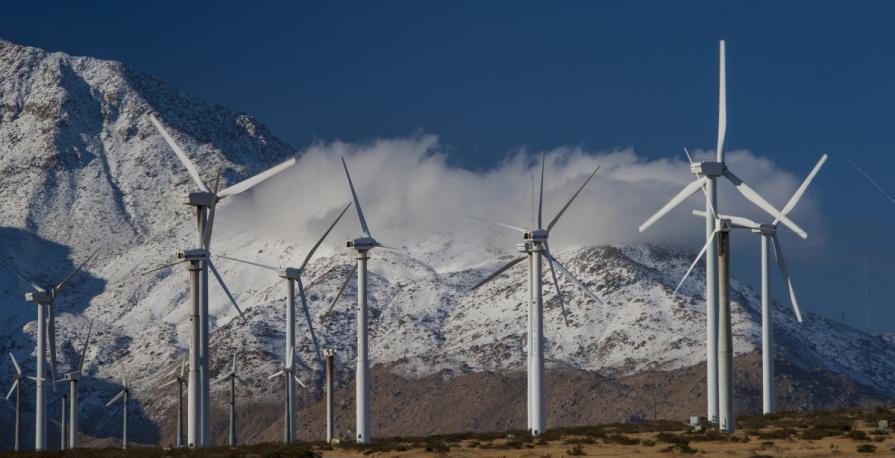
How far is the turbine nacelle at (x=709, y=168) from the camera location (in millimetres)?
133625

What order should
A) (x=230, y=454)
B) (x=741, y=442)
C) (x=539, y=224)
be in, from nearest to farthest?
(x=741, y=442) → (x=230, y=454) → (x=539, y=224)

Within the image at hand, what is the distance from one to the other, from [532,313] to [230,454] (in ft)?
103

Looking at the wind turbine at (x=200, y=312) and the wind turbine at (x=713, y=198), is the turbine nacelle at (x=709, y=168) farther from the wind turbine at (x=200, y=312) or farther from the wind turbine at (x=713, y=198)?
the wind turbine at (x=200, y=312)

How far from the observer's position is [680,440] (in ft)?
427

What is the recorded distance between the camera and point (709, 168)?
13362 centimetres

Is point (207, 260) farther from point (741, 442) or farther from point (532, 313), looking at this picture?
point (741, 442)

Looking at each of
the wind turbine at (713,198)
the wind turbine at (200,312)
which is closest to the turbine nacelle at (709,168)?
the wind turbine at (713,198)

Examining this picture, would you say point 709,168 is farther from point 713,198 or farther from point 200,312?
point 200,312

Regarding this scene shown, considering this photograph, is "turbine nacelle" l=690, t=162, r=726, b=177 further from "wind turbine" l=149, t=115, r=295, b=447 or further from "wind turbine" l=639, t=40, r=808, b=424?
"wind turbine" l=149, t=115, r=295, b=447

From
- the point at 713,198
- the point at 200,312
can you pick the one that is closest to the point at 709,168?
the point at 713,198

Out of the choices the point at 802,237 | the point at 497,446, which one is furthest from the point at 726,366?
the point at 497,446

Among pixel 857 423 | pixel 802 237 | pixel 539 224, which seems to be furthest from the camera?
pixel 539 224

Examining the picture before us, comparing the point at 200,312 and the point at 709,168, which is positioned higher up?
the point at 709,168

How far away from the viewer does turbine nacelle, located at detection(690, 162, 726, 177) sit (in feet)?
438
